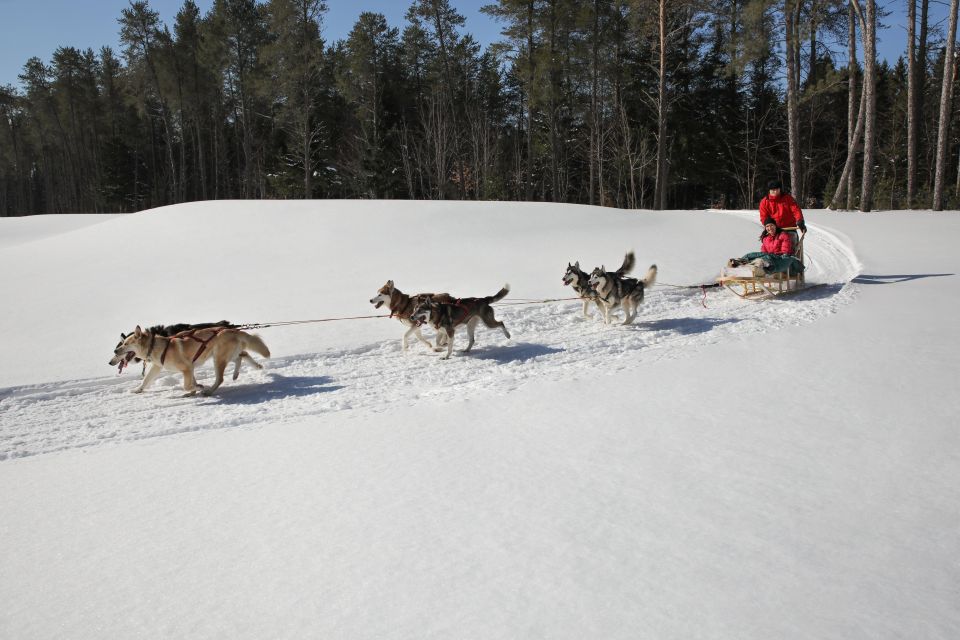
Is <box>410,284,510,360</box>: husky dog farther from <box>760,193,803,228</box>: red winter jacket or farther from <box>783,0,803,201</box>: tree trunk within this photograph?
<box>783,0,803,201</box>: tree trunk

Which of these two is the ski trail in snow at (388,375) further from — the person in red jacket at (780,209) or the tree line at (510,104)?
the tree line at (510,104)

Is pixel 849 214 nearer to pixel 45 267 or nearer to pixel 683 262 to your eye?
→ pixel 683 262

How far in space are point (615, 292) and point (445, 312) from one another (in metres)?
2.45

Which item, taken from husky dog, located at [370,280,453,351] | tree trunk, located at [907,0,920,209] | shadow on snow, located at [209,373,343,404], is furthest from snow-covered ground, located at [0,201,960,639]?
tree trunk, located at [907,0,920,209]

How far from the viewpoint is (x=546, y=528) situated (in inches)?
117

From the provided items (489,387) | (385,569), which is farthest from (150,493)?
(489,387)

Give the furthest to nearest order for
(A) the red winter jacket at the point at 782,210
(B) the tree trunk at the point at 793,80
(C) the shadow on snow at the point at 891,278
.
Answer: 1. (B) the tree trunk at the point at 793,80
2. (A) the red winter jacket at the point at 782,210
3. (C) the shadow on snow at the point at 891,278

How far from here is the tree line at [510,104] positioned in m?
26.0

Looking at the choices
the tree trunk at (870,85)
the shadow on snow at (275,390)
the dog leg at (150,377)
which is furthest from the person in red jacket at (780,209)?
the tree trunk at (870,85)

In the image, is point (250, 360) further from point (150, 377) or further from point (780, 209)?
point (780, 209)

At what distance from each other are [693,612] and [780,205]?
901 centimetres

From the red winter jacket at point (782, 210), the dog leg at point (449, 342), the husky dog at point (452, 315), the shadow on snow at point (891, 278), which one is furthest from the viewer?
the red winter jacket at point (782, 210)

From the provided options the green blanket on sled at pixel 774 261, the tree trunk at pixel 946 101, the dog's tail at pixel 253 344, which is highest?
the tree trunk at pixel 946 101

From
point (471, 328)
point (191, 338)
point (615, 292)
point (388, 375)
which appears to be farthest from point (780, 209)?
point (191, 338)
